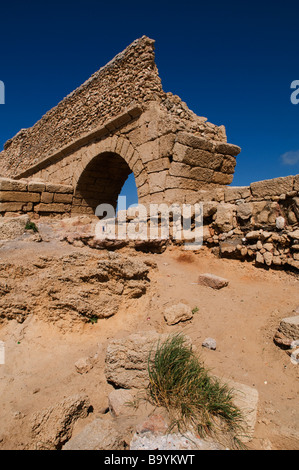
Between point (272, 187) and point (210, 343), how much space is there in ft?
9.51

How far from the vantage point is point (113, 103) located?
7754 mm

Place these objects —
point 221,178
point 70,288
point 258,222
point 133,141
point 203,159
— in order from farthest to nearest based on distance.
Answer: point 133,141, point 221,178, point 203,159, point 258,222, point 70,288

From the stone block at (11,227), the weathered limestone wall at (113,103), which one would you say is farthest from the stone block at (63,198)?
the stone block at (11,227)

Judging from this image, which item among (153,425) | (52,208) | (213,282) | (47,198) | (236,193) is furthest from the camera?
(52,208)

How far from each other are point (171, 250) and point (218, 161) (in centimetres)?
269

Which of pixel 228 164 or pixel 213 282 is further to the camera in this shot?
pixel 228 164

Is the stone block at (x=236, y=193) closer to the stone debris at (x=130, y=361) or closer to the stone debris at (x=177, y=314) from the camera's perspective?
the stone debris at (x=177, y=314)

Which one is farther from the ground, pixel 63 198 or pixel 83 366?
pixel 63 198

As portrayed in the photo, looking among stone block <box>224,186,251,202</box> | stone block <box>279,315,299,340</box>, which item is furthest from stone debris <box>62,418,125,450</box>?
stone block <box>224,186,251,202</box>

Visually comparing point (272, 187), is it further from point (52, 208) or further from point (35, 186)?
point (52, 208)

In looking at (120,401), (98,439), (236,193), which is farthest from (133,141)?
(98,439)

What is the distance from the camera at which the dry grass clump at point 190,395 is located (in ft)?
5.26

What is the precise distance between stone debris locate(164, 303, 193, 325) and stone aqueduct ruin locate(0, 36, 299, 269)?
192 cm

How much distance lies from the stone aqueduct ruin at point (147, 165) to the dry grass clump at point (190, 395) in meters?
2.75
